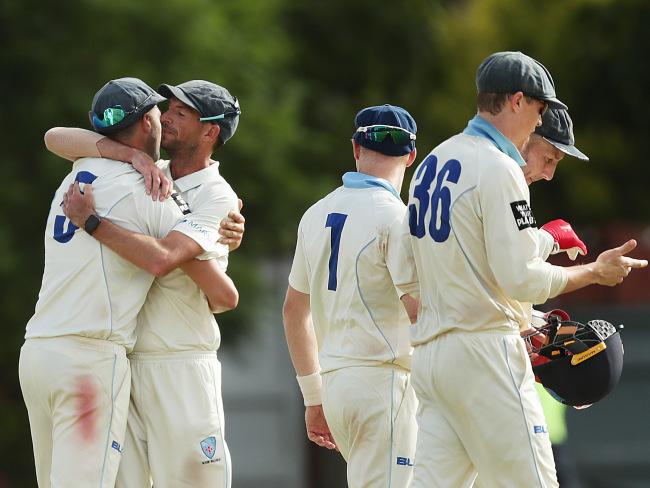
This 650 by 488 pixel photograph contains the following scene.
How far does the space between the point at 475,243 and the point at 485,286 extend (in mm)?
180

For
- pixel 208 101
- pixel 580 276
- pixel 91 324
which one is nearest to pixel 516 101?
pixel 580 276

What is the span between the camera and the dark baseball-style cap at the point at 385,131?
7082 millimetres

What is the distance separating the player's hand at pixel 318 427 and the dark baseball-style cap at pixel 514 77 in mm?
1959

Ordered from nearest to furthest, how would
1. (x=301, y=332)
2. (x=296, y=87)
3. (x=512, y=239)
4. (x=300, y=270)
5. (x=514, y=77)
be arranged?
1. (x=512, y=239)
2. (x=514, y=77)
3. (x=300, y=270)
4. (x=301, y=332)
5. (x=296, y=87)

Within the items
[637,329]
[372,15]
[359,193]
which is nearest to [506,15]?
[372,15]

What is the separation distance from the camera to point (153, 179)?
23.0ft

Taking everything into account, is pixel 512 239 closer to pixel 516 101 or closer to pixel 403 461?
pixel 516 101

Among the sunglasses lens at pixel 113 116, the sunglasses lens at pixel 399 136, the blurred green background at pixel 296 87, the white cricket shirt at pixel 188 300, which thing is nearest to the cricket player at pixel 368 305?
the sunglasses lens at pixel 399 136

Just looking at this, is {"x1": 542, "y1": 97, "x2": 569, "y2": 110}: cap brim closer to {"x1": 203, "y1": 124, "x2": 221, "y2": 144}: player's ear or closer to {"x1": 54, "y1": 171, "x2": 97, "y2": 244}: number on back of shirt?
{"x1": 203, "y1": 124, "x2": 221, "y2": 144}: player's ear

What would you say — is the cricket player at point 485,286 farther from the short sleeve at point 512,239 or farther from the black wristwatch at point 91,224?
the black wristwatch at point 91,224

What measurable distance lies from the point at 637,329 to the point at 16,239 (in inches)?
308

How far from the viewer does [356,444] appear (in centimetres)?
696

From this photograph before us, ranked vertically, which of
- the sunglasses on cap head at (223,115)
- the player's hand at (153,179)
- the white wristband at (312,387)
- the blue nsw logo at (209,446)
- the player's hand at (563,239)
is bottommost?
the blue nsw logo at (209,446)

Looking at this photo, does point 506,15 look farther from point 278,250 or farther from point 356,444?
point 356,444
